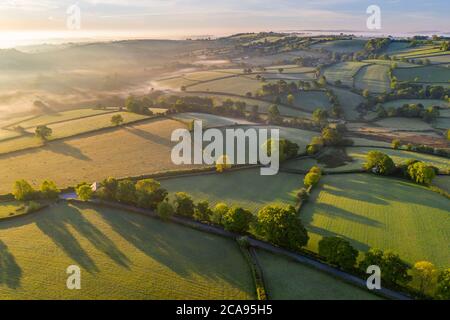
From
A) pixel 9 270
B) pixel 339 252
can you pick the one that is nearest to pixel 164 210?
pixel 9 270

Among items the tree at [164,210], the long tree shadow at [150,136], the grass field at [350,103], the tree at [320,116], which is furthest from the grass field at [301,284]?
the grass field at [350,103]

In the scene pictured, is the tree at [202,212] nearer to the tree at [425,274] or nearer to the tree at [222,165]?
the tree at [222,165]

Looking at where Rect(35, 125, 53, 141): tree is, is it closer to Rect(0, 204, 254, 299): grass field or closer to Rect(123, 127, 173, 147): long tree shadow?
Rect(123, 127, 173, 147): long tree shadow

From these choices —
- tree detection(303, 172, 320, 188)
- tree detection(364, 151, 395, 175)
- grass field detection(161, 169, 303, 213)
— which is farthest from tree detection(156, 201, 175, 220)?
tree detection(364, 151, 395, 175)
